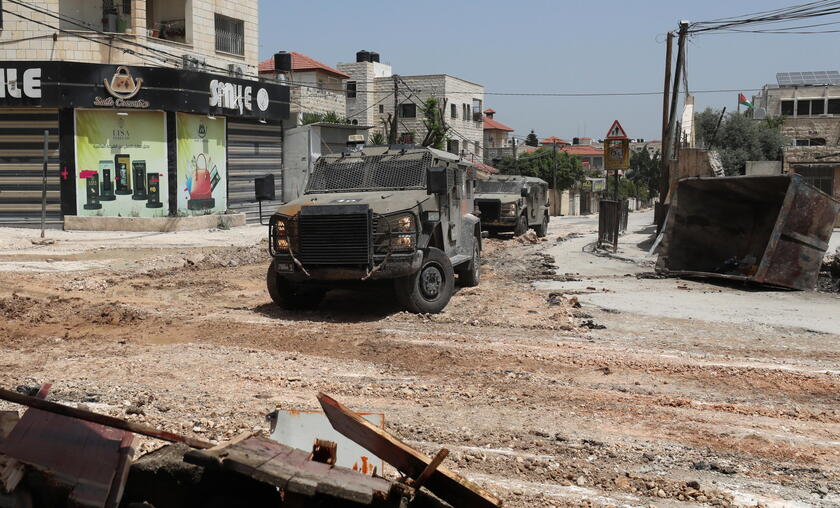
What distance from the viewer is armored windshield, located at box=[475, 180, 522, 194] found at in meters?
25.5

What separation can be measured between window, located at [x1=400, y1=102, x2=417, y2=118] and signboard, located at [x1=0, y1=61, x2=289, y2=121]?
3226cm

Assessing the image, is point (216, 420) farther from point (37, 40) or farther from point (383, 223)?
point (37, 40)

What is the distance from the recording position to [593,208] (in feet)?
211

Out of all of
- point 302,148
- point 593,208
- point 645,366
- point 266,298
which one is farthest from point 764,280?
point 593,208

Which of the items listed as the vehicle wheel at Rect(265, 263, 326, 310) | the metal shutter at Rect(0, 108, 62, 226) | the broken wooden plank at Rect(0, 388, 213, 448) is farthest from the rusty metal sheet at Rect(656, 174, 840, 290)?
the metal shutter at Rect(0, 108, 62, 226)

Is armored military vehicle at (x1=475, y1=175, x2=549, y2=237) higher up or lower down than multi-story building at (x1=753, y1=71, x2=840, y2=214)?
lower down

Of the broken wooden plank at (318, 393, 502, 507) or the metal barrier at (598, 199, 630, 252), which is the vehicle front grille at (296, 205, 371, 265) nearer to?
the broken wooden plank at (318, 393, 502, 507)

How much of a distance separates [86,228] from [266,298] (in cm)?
1267

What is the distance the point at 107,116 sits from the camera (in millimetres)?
23766

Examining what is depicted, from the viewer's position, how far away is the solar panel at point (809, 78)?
63125 millimetres

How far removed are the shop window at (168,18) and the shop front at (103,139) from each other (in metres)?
4.04

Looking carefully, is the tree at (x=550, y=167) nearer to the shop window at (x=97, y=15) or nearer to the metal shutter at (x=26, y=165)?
the shop window at (x=97, y=15)

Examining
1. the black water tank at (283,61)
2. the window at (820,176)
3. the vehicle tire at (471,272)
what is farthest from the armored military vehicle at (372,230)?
the black water tank at (283,61)

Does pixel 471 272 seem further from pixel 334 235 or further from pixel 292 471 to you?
pixel 292 471
